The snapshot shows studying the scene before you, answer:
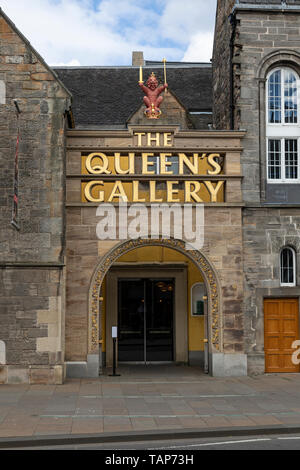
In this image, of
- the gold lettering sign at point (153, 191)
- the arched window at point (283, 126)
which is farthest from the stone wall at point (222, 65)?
the gold lettering sign at point (153, 191)

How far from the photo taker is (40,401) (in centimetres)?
1289

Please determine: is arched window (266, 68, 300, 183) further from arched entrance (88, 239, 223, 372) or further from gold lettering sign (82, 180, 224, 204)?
arched entrance (88, 239, 223, 372)

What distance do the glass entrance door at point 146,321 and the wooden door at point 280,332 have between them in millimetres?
4322

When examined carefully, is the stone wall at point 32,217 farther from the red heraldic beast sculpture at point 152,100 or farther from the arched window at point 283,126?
the arched window at point 283,126

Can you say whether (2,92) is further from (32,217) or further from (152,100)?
(152,100)

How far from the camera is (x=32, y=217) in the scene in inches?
622

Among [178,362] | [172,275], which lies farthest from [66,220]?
[178,362]

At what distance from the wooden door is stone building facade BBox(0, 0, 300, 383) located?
34mm

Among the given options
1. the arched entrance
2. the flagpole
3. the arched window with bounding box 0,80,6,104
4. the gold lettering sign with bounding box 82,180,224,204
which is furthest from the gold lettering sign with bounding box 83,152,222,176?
the arched window with bounding box 0,80,6,104

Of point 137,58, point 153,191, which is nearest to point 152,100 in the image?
point 153,191

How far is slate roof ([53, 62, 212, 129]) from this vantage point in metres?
24.5
